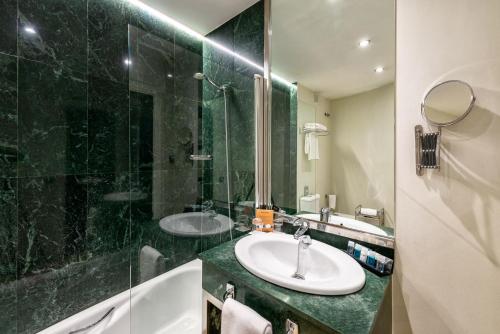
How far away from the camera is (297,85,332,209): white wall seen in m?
1.21

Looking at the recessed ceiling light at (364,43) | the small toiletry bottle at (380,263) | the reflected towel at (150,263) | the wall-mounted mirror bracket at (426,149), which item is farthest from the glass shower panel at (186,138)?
the wall-mounted mirror bracket at (426,149)

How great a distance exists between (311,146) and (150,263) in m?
1.35

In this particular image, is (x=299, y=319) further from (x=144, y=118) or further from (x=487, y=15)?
(x=144, y=118)

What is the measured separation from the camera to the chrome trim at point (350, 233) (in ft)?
3.11

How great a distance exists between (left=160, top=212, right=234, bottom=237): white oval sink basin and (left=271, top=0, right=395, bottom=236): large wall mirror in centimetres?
54

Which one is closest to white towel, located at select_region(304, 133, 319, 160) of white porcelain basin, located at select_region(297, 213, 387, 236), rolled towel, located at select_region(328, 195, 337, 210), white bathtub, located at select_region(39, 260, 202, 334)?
rolled towel, located at select_region(328, 195, 337, 210)

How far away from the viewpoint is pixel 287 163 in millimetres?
1426

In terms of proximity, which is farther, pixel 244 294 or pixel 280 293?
pixel 244 294

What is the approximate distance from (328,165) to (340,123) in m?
0.25

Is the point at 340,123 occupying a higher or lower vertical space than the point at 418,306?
higher

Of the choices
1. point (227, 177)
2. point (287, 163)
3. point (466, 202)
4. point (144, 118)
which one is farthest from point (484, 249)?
point (144, 118)

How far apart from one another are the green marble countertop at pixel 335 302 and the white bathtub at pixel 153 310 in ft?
2.70

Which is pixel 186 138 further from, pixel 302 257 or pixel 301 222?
pixel 302 257

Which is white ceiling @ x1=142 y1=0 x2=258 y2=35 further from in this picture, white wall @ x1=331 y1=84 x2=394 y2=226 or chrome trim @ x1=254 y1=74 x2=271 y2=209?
white wall @ x1=331 y1=84 x2=394 y2=226
